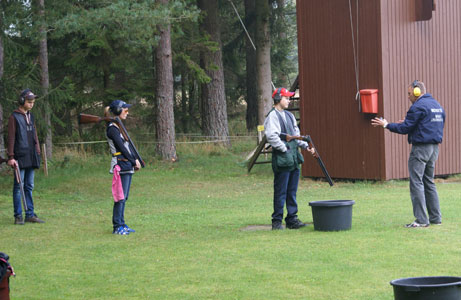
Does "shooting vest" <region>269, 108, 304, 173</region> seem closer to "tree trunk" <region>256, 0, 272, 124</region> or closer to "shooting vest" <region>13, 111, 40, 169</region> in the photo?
"shooting vest" <region>13, 111, 40, 169</region>

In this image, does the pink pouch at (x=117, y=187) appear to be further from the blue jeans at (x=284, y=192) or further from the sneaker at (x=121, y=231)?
the blue jeans at (x=284, y=192)

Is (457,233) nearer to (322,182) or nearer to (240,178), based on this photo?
(322,182)

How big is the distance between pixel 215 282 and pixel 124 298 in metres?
0.90

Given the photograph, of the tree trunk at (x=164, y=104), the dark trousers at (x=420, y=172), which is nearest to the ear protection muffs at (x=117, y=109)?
the dark trousers at (x=420, y=172)

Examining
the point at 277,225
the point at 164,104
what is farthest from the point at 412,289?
the point at 164,104

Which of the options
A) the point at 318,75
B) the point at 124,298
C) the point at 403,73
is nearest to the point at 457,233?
the point at 124,298

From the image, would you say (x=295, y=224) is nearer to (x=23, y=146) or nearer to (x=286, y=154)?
(x=286, y=154)

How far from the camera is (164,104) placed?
22500mm

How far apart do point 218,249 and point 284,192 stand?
5.43 feet

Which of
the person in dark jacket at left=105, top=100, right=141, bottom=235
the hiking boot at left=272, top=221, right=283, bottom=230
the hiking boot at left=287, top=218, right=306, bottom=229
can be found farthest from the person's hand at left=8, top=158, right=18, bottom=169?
the hiking boot at left=287, top=218, right=306, bottom=229

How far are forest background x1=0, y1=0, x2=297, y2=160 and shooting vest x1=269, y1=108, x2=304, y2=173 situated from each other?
714 centimetres

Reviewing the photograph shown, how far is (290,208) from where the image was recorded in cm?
992

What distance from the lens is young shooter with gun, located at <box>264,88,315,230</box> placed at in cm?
961

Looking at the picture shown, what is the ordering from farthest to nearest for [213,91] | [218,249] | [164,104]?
[213,91] < [164,104] < [218,249]
